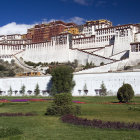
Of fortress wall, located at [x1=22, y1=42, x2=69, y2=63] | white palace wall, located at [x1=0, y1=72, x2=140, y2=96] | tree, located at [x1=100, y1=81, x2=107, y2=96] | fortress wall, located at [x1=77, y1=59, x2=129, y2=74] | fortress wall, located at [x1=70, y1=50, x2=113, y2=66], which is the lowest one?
tree, located at [x1=100, y1=81, x2=107, y2=96]

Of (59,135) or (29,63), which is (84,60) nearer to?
(29,63)

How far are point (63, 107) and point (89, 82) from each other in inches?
1027

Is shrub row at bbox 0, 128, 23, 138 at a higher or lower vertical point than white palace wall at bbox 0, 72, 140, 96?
lower

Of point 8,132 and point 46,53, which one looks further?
point 46,53

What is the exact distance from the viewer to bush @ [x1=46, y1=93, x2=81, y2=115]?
1530cm

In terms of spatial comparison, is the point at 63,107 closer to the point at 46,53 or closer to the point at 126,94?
the point at 126,94

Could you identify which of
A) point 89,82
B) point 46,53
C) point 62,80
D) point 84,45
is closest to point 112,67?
point 89,82

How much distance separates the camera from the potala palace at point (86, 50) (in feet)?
133

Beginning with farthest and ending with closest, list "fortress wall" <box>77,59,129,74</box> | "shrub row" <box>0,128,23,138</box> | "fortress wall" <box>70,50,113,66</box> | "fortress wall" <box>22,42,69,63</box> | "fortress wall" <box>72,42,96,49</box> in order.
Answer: "fortress wall" <box>22,42,69,63</box> → "fortress wall" <box>72,42,96,49</box> → "fortress wall" <box>70,50,113,66</box> → "fortress wall" <box>77,59,129,74</box> → "shrub row" <box>0,128,23,138</box>

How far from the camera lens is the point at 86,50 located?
7869 centimetres

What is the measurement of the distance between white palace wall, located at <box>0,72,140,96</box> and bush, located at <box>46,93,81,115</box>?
22.3 metres

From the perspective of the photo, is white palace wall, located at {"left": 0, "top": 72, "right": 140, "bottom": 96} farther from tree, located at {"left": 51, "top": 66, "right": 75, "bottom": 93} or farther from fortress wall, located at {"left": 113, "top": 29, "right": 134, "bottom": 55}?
fortress wall, located at {"left": 113, "top": 29, "right": 134, "bottom": 55}

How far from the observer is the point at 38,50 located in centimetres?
8669

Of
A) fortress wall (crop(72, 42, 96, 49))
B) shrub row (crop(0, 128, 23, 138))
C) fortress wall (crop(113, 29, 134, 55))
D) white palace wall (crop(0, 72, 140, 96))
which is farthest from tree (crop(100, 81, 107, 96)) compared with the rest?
fortress wall (crop(72, 42, 96, 49))
